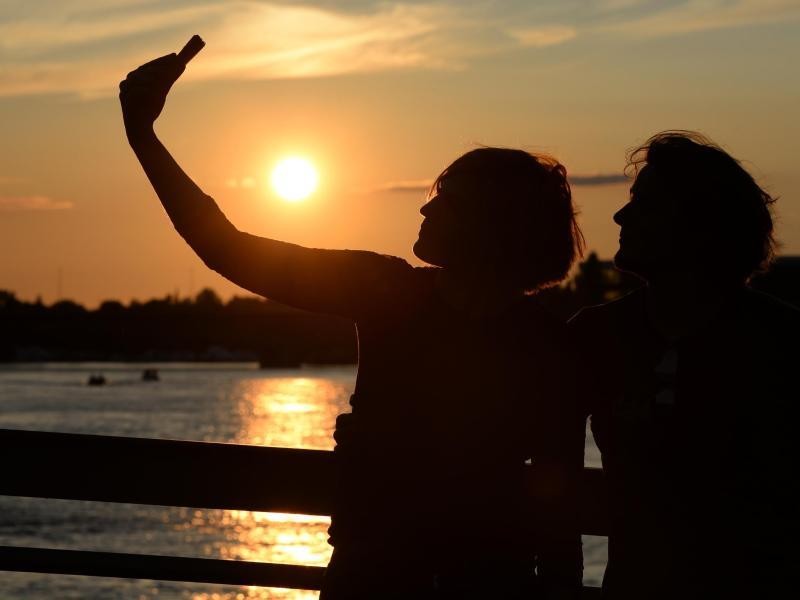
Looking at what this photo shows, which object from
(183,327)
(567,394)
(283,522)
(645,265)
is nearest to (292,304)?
(567,394)

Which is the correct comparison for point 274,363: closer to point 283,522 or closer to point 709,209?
point 283,522

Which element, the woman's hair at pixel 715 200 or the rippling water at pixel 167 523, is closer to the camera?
the woman's hair at pixel 715 200

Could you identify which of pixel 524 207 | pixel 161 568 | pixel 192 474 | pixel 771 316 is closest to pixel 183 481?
pixel 192 474

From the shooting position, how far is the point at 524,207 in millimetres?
2600

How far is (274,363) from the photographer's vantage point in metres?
180

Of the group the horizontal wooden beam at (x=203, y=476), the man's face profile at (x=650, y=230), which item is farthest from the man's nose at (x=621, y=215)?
the horizontal wooden beam at (x=203, y=476)

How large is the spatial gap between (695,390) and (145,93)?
3.77 feet

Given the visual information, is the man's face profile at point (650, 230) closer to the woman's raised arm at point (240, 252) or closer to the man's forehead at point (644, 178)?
the man's forehead at point (644, 178)

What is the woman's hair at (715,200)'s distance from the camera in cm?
283

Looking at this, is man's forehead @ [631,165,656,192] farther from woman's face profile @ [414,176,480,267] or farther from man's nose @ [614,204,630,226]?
woman's face profile @ [414,176,480,267]

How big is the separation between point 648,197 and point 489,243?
472 millimetres

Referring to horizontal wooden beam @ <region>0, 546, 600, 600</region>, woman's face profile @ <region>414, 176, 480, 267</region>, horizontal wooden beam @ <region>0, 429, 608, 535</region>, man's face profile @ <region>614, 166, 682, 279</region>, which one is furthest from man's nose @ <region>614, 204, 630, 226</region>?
horizontal wooden beam @ <region>0, 546, 600, 600</region>

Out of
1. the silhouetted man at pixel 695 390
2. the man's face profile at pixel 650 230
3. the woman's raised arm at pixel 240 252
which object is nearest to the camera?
the woman's raised arm at pixel 240 252

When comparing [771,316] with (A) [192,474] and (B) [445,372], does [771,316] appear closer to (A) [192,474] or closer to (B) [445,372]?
(B) [445,372]
